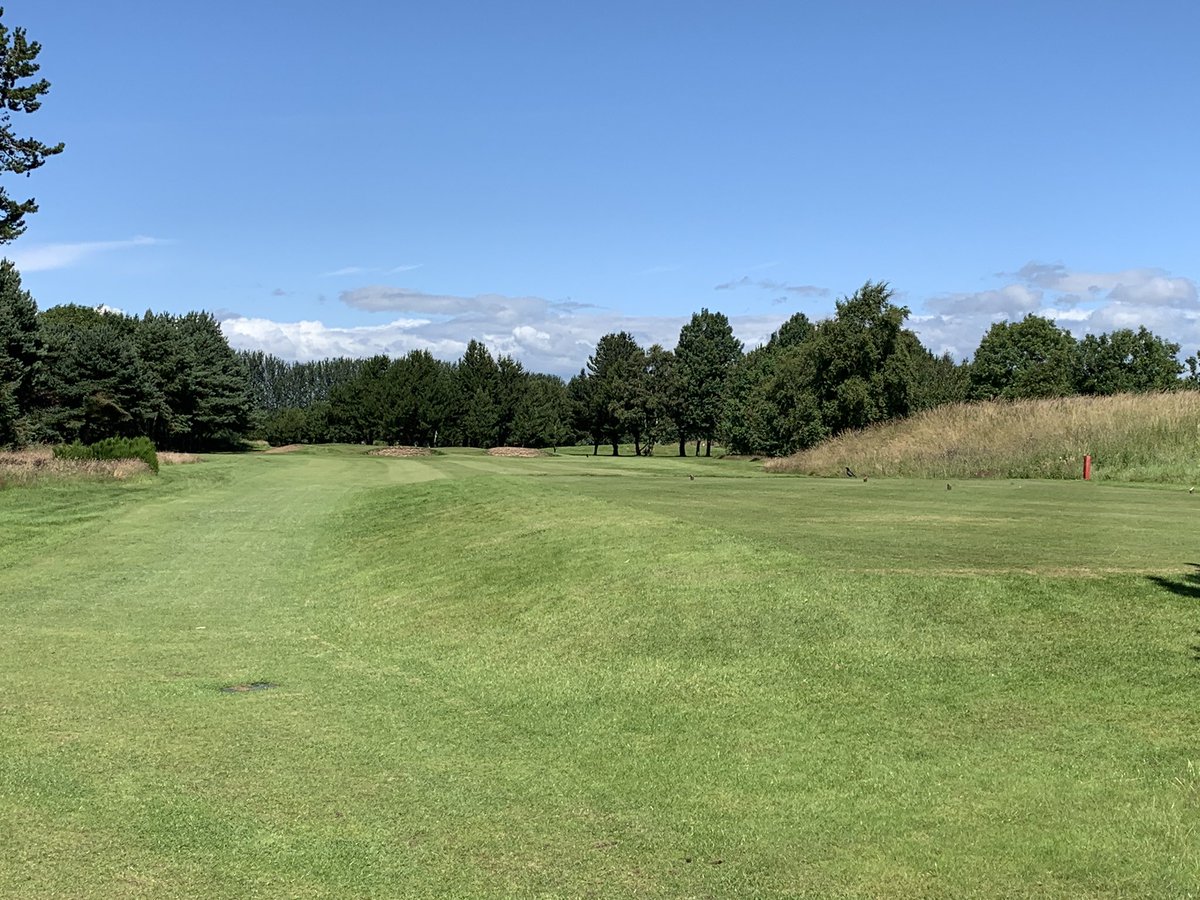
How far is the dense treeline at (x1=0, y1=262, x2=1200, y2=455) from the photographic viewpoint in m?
58.1

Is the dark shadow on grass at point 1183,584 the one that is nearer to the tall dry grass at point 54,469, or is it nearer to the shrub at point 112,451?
the tall dry grass at point 54,469

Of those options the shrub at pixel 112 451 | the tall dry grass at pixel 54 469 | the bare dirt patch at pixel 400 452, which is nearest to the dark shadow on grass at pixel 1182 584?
the tall dry grass at pixel 54 469

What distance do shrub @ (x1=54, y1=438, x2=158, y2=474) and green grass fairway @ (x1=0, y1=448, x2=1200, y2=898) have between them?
21501 millimetres

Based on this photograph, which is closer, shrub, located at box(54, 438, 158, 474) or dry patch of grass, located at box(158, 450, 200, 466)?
shrub, located at box(54, 438, 158, 474)

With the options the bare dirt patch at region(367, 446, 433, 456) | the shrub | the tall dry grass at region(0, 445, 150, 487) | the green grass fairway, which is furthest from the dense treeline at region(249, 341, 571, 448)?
the green grass fairway

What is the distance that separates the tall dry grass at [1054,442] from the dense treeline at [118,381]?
143 feet

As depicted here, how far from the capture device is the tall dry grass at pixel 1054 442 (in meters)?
28.1

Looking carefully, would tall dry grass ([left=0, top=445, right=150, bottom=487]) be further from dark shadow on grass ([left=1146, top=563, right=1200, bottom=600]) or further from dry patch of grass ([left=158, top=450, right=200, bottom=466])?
dark shadow on grass ([left=1146, top=563, right=1200, bottom=600])

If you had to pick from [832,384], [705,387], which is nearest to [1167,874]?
[832,384]

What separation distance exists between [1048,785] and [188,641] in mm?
8756

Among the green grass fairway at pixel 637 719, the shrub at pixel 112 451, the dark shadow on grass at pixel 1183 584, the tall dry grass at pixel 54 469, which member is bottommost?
the green grass fairway at pixel 637 719

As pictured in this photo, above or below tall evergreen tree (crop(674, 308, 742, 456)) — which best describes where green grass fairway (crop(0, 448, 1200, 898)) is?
below

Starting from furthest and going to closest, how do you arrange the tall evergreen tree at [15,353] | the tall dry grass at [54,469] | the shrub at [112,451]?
1. the tall evergreen tree at [15,353]
2. the shrub at [112,451]
3. the tall dry grass at [54,469]

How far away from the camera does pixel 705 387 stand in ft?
336
